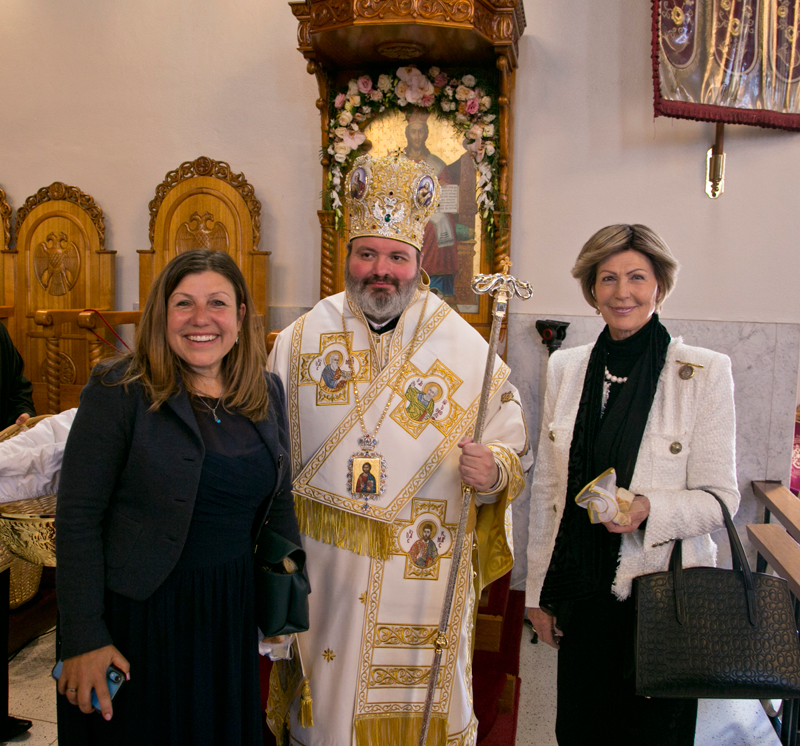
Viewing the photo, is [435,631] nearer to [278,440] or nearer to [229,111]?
[278,440]

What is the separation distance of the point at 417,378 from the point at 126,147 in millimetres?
3767

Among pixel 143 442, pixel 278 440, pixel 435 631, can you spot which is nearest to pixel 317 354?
pixel 278 440

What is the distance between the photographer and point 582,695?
6.74 feet

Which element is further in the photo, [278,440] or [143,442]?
[278,440]

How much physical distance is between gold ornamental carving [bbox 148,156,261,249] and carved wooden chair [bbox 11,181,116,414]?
1.80ft

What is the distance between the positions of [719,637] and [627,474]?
0.47 metres

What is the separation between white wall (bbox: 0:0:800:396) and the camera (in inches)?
161

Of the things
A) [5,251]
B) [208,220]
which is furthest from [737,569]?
[5,251]

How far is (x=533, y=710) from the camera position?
3.32 metres

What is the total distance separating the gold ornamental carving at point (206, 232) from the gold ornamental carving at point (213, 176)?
231mm

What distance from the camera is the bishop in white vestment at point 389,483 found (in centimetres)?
223

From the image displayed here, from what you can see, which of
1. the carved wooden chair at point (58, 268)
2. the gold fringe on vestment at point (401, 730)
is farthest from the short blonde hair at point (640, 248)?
the carved wooden chair at point (58, 268)

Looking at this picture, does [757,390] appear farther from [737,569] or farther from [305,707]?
[305,707]

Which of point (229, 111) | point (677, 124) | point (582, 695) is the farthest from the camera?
point (229, 111)
